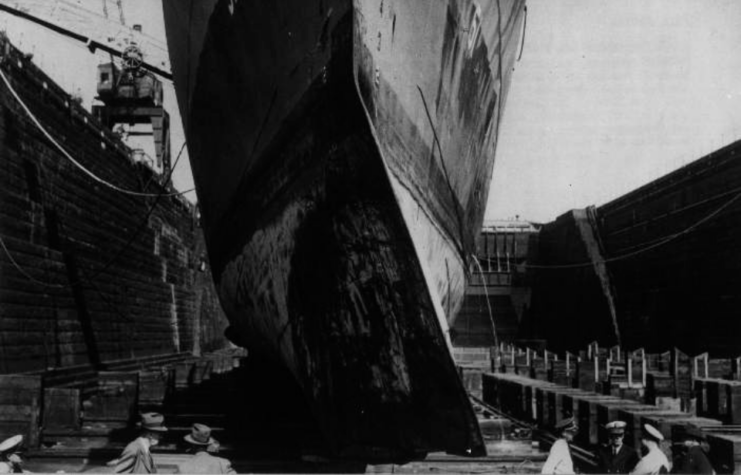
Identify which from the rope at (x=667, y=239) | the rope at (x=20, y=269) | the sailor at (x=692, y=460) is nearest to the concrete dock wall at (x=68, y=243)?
the rope at (x=20, y=269)

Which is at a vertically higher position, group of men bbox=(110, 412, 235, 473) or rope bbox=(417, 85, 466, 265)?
rope bbox=(417, 85, 466, 265)

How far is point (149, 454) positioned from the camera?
12.5 ft

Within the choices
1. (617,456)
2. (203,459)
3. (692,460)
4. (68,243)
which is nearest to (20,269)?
(68,243)

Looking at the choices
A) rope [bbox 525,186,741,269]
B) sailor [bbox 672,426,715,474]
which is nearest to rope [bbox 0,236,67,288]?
sailor [bbox 672,426,715,474]

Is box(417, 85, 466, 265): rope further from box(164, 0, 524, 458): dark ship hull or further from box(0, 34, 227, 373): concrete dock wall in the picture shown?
box(0, 34, 227, 373): concrete dock wall

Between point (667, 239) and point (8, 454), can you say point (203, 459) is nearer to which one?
point (8, 454)

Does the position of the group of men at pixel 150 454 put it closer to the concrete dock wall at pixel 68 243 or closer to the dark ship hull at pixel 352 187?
the dark ship hull at pixel 352 187

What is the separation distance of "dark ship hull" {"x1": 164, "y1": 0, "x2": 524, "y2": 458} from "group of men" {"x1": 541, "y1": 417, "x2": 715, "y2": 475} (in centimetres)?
83

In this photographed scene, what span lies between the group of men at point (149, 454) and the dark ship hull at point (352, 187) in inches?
51.2

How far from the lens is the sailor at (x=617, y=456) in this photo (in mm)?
4331

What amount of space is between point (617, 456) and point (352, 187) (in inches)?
90.9

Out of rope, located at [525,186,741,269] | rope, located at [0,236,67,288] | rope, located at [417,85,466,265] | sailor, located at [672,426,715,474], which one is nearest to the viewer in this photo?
sailor, located at [672,426,715,474]

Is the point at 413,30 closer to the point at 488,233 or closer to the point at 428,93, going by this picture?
the point at 428,93

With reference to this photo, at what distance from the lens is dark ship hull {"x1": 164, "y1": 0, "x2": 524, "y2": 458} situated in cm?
436
